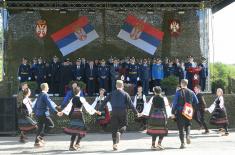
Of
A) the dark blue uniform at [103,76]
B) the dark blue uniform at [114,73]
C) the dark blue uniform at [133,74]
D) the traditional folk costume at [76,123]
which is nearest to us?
the traditional folk costume at [76,123]

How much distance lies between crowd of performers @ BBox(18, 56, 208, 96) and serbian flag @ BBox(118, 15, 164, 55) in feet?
6.44

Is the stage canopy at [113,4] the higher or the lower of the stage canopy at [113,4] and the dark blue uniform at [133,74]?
the higher

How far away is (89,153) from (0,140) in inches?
170

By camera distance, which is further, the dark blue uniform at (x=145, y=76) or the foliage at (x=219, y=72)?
the foliage at (x=219, y=72)

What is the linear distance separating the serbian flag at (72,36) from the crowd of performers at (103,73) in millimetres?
1400

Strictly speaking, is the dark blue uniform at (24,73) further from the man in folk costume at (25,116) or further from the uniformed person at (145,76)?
the man in folk costume at (25,116)

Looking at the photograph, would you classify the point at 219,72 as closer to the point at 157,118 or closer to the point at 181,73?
the point at 181,73

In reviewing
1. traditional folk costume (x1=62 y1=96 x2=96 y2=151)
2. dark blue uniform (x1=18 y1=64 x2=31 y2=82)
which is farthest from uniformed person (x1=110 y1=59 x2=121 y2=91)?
traditional folk costume (x1=62 y1=96 x2=96 y2=151)

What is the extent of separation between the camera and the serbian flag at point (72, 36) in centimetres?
2452

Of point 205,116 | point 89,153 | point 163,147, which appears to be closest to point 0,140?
point 89,153

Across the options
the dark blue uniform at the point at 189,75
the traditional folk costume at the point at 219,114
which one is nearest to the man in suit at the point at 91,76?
the dark blue uniform at the point at 189,75

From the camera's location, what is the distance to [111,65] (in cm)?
2272

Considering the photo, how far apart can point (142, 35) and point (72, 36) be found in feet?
11.1

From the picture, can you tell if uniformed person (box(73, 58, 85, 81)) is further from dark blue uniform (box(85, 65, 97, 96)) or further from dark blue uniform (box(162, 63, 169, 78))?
dark blue uniform (box(162, 63, 169, 78))
